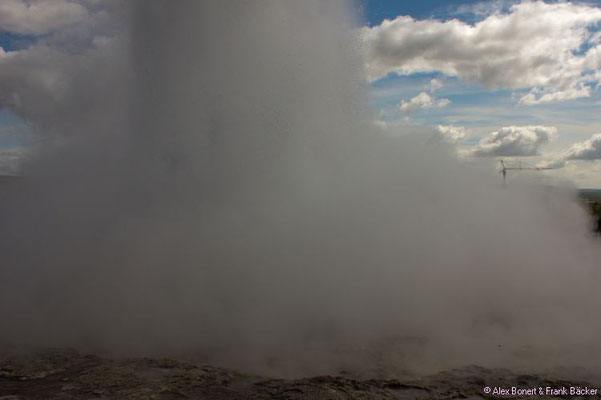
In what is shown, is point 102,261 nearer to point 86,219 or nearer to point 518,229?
point 86,219

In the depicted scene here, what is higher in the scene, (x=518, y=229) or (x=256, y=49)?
(x=256, y=49)

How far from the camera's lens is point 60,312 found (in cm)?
812

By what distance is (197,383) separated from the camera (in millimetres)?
5645

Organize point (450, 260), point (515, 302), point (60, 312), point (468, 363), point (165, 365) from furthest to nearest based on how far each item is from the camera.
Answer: point (450, 260)
point (515, 302)
point (60, 312)
point (468, 363)
point (165, 365)

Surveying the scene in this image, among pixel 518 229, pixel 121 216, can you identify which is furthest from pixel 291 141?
pixel 518 229

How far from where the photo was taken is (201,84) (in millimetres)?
11086

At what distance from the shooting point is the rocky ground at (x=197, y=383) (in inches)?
210

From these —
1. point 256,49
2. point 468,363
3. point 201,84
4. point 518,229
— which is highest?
point 256,49

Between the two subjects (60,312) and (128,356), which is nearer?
(128,356)

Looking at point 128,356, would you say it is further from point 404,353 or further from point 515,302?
point 515,302

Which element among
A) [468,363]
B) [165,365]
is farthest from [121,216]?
[468,363]

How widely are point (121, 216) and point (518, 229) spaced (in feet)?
31.5

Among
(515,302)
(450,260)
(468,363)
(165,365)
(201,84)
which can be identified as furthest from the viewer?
(201,84)

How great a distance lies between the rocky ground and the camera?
17.5ft
